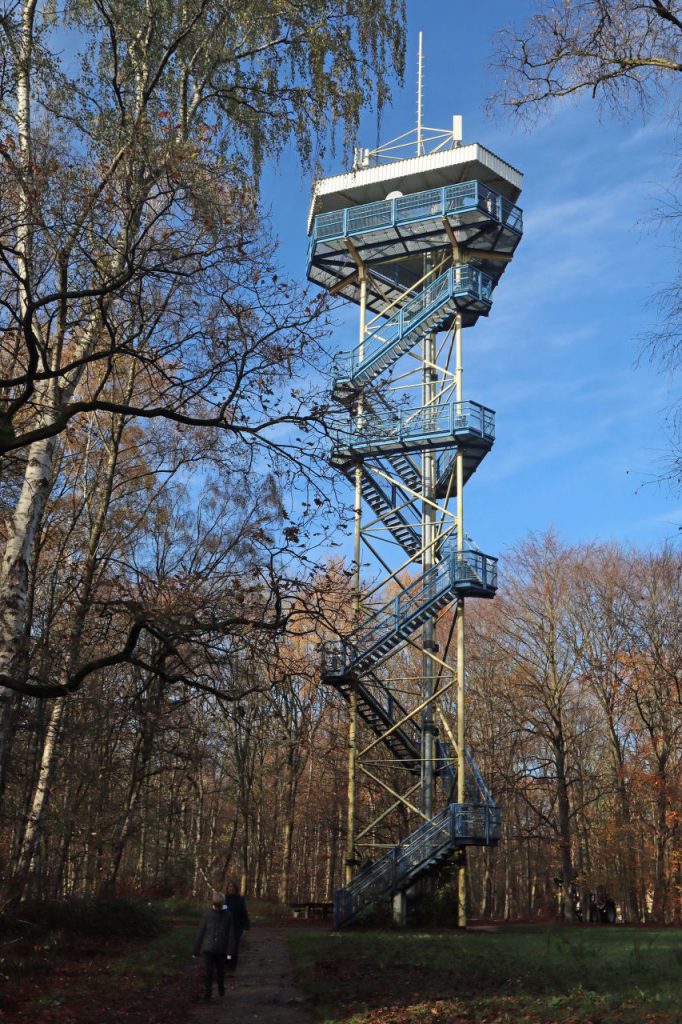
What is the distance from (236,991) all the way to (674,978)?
5391 millimetres

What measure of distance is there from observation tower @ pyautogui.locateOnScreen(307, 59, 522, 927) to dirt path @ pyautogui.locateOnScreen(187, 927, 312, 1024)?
6.91 meters

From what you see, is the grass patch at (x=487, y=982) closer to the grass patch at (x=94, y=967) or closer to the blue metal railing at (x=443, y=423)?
the grass patch at (x=94, y=967)

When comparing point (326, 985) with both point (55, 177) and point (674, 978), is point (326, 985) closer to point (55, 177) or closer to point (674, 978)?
point (674, 978)

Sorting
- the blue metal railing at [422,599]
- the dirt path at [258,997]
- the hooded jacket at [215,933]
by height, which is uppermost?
the blue metal railing at [422,599]

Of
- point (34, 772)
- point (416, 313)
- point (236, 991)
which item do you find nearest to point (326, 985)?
point (236, 991)

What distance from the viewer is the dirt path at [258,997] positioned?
9914 millimetres

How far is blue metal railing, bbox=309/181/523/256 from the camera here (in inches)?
1034

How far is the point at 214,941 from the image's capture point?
11.1 metres

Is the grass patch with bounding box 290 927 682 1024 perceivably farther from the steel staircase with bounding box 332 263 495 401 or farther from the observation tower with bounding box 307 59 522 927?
the steel staircase with bounding box 332 263 495 401

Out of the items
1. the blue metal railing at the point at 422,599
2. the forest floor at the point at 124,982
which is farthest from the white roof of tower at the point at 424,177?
the forest floor at the point at 124,982

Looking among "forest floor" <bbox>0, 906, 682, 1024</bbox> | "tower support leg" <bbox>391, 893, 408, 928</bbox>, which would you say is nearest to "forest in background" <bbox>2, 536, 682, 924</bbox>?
"tower support leg" <bbox>391, 893, 408, 928</bbox>

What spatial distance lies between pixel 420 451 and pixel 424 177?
837cm

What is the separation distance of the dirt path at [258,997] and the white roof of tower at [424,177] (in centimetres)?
1957

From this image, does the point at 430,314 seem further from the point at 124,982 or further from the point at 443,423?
the point at 124,982
